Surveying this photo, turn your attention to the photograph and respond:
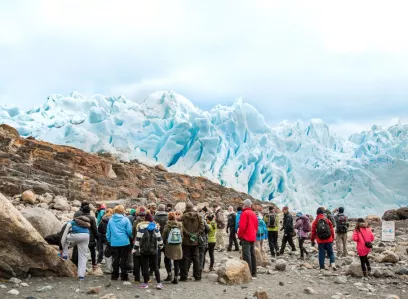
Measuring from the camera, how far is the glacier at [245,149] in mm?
42562

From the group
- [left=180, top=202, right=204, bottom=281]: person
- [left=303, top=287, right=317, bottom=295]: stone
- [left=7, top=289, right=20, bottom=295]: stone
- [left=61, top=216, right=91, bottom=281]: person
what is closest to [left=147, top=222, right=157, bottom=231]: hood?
[left=180, top=202, right=204, bottom=281]: person

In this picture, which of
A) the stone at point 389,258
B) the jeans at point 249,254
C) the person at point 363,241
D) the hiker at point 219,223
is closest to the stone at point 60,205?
the hiker at point 219,223

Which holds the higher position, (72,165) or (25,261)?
(72,165)

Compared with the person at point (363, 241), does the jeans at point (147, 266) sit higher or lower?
lower

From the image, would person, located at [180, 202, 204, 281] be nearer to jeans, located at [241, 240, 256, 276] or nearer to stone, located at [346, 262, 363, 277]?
jeans, located at [241, 240, 256, 276]

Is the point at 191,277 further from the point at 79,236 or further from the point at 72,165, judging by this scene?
the point at 72,165

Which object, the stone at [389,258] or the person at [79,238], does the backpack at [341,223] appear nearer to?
the stone at [389,258]

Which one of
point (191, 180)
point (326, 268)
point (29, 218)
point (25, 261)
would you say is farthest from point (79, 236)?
point (191, 180)

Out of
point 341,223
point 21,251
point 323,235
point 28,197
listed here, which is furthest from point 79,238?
point 28,197

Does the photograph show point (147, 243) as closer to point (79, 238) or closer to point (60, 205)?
point (79, 238)

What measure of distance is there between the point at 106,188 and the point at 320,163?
26360 mm

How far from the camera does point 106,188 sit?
99.1 feet

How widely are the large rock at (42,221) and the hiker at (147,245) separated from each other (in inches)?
117

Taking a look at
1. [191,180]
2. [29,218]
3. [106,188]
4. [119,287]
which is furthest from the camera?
[191,180]
